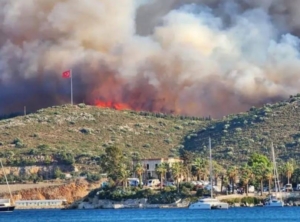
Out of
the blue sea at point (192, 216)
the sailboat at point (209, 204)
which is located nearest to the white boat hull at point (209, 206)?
the sailboat at point (209, 204)

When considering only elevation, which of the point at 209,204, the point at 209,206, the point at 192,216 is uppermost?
the point at 209,204

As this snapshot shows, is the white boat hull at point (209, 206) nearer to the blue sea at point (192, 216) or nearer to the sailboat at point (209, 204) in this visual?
the sailboat at point (209, 204)

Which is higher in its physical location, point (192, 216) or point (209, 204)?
point (209, 204)

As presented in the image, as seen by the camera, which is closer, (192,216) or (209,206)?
(192,216)

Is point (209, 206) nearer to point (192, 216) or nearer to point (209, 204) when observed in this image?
point (209, 204)

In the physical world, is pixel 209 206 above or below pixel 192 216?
above

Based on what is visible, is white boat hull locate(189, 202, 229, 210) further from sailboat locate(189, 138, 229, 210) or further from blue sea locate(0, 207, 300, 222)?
blue sea locate(0, 207, 300, 222)

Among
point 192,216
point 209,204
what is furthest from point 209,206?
point 192,216

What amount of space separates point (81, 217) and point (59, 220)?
38.4 feet

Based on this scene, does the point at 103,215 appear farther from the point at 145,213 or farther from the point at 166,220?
the point at 166,220

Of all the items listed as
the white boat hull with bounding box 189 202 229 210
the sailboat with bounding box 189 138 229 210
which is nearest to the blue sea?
the white boat hull with bounding box 189 202 229 210

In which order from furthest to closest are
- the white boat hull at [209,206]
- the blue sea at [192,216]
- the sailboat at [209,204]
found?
the sailboat at [209,204] < the white boat hull at [209,206] < the blue sea at [192,216]

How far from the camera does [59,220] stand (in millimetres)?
176125

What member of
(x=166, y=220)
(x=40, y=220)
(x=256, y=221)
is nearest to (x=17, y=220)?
(x=40, y=220)
